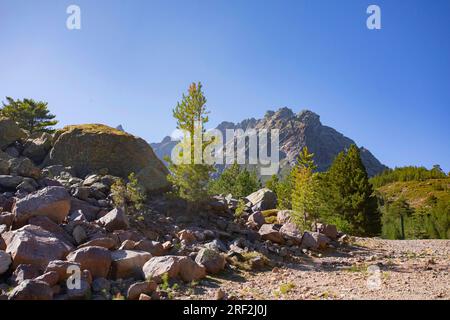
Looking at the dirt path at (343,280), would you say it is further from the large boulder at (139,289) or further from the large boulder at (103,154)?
the large boulder at (103,154)

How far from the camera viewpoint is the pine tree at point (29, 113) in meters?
41.5

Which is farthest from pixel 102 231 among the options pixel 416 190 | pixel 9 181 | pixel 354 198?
pixel 416 190

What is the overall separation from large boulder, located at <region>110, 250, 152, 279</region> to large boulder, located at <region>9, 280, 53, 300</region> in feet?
8.28

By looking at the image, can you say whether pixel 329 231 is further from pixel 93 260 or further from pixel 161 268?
pixel 93 260

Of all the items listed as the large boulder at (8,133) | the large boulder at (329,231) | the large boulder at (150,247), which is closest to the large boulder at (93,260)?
the large boulder at (150,247)

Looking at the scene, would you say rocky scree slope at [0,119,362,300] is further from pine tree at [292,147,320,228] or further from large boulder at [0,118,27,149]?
pine tree at [292,147,320,228]

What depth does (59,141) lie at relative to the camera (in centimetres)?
2216

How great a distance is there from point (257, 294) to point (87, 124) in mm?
18674

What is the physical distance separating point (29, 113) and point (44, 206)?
3542 cm

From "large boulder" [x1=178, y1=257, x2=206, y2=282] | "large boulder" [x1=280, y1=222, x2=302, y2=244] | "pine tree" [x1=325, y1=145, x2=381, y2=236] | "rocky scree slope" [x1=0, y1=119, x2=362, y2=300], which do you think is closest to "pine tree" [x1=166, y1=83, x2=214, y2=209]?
"rocky scree slope" [x1=0, y1=119, x2=362, y2=300]

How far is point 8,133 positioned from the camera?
899 inches

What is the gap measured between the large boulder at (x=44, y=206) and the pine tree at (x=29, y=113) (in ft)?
107

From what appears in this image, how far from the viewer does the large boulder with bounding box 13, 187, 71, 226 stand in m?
12.2
